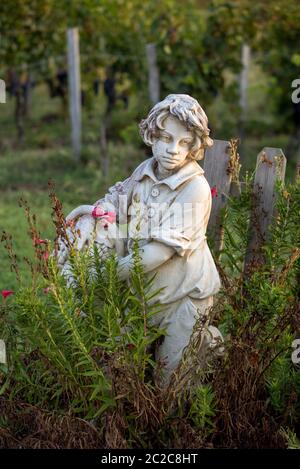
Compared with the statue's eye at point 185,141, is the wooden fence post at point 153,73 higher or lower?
lower

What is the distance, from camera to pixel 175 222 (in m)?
4.05

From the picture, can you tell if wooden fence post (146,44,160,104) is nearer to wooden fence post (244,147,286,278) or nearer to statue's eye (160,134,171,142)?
wooden fence post (244,147,286,278)

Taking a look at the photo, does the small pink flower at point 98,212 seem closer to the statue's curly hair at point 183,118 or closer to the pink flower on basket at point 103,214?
the pink flower on basket at point 103,214

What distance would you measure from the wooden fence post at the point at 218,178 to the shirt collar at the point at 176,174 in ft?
2.69

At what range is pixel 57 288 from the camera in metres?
3.75

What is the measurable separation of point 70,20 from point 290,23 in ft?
9.64

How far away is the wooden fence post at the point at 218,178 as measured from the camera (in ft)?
16.4

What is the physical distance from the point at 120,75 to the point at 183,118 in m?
8.99

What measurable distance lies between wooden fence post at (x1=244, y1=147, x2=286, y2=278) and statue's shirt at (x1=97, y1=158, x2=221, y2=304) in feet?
2.09

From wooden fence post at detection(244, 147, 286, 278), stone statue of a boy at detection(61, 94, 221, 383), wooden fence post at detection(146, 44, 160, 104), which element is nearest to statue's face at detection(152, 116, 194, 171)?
stone statue of a boy at detection(61, 94, 221, 383)

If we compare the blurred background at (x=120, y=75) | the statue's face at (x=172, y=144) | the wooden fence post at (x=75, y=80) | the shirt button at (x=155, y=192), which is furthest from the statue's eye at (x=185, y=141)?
the wooden fence post at (x=75, y=80)

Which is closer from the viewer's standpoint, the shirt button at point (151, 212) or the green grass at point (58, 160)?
the shirt button at point (151, 212)

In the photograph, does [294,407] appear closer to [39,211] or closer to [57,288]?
[57,288]

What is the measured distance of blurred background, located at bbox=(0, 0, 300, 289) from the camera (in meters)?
10.7
